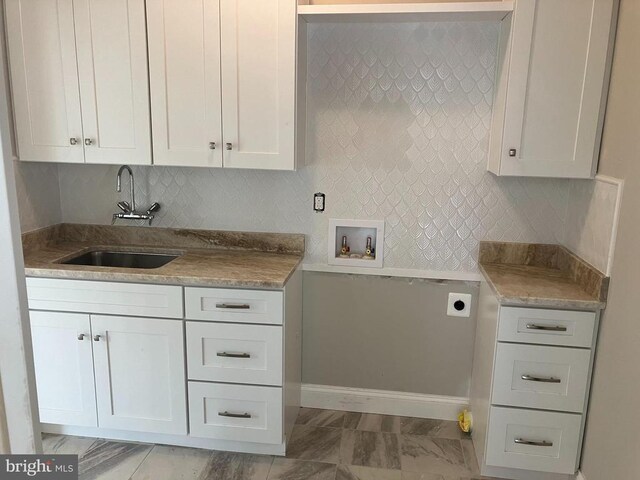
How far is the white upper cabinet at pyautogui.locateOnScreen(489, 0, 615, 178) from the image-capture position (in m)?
1.98

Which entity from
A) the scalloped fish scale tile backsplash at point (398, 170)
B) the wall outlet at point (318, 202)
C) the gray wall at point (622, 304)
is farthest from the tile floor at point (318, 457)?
the wall outlet at point (318, 202)

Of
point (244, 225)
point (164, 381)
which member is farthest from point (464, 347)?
point (164, 381)

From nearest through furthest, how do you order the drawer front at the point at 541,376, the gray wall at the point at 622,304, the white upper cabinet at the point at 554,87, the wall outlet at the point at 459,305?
the gray wall at the point at 622,304 < the white upper cabinet at the point at 554,87 < the drawer front at the point at 541,376 < the wall outlet at the point at 459,305

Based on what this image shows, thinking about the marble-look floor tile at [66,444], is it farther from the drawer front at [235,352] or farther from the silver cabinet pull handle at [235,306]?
the silver cabinet pull handle at [235,306]

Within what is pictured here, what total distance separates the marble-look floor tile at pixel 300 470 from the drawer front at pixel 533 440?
0.72 m

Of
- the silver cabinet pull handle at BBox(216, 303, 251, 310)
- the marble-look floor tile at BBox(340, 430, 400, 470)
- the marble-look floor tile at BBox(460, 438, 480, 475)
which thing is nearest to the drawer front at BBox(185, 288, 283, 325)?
the silver cabinet pull handle at BBox(216, 303, 251, 310)

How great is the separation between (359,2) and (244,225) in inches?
48.8

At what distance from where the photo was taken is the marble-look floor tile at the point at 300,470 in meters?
2.29

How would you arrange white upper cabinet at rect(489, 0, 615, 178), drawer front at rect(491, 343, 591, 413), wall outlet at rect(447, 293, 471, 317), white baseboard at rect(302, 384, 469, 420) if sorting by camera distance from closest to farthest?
white upper cabinet at rect(489, 0, 615, 178), drawer front at rect(491, 343, 591, 413), wall outlet at rect(447, 293, 471, 317), white baseboard at rect(302, 384, 469, 420)

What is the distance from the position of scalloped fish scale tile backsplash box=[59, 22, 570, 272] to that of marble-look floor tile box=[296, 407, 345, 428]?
2.77 ft

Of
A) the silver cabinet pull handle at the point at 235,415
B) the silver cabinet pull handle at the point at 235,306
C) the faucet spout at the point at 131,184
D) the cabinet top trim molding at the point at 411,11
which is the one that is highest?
the cabinet top trim molding at the point at 411,11

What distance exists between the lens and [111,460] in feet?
7.81

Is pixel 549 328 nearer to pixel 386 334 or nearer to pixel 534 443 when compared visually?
pixel 534 443

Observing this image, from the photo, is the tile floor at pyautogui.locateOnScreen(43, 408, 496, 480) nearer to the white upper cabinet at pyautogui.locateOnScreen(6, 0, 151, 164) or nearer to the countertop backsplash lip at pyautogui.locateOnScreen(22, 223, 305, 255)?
the countertop backsplash lip at pyautogui.locateOnScreen(22, 223, 305, 255)
